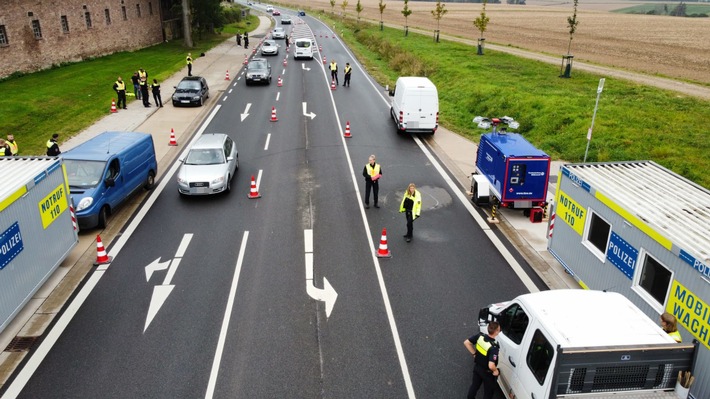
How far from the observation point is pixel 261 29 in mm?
84000

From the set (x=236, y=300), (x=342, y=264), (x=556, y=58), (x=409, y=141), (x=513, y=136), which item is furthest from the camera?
(x=556, y=58)

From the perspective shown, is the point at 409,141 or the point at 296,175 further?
the point at 409,141

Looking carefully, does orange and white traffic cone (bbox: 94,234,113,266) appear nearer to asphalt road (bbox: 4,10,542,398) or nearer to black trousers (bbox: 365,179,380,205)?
asphalt road (bbox: 4,10,542,398)

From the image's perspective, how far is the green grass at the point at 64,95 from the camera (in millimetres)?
24125

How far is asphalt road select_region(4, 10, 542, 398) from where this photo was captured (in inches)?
352

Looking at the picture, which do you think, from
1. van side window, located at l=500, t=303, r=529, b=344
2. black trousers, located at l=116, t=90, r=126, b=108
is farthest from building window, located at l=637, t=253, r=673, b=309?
black trousers, located at l=116, t=90, r=126, b=108

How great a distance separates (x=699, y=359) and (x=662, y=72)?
135ft

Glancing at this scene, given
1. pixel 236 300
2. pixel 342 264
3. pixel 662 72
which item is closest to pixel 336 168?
pixel 342 264

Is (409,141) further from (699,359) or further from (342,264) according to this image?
(699,359)

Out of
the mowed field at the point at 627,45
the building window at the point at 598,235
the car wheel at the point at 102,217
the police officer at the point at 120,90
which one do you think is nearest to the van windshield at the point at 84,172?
the car wheel at the point at 102,217

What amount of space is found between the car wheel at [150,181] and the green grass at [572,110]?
14.4 metres

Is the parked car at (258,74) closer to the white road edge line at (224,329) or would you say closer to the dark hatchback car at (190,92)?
the dark hatchback car at (190,92)

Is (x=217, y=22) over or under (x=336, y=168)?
over

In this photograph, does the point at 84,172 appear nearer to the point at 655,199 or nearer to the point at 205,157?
the point at 205,157
